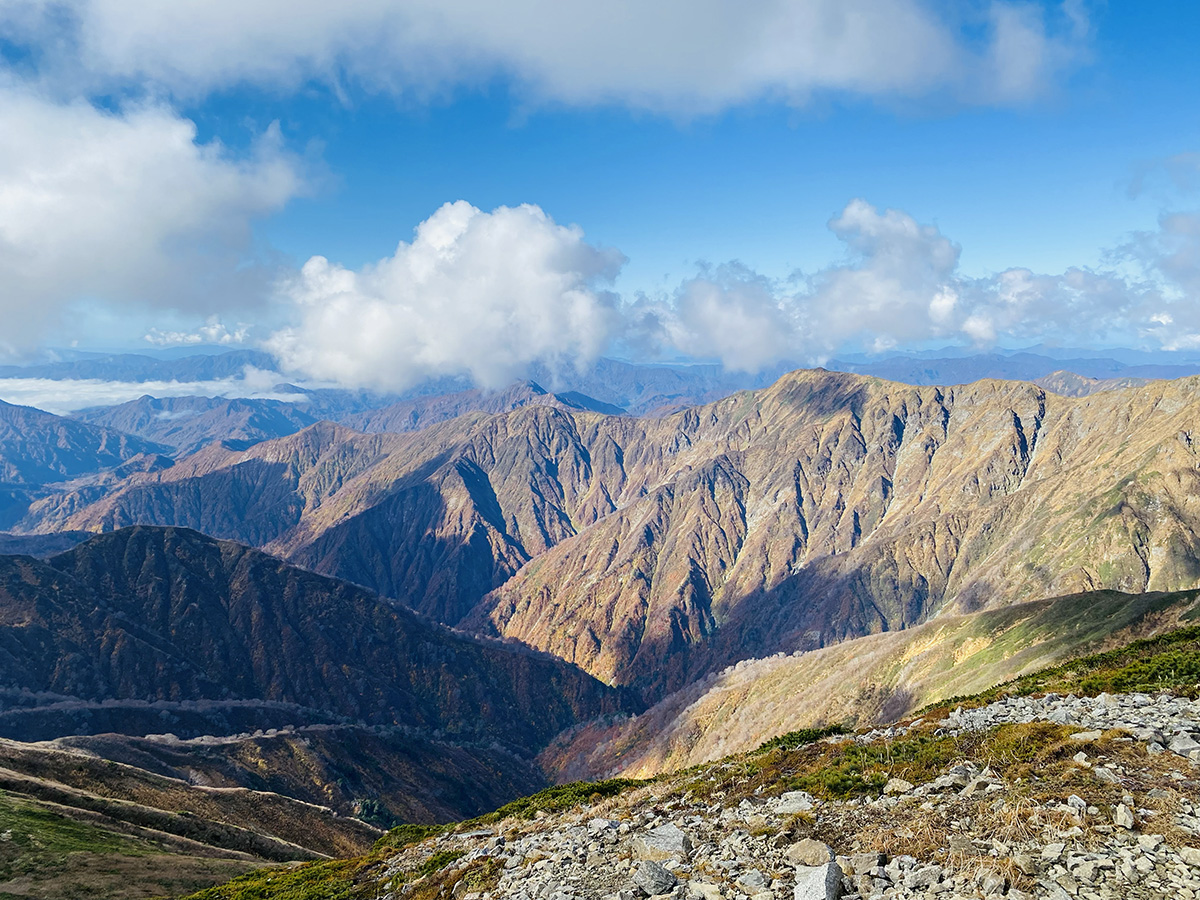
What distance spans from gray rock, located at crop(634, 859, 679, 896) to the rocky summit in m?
0.04

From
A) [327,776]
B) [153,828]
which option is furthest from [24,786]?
[327,776]

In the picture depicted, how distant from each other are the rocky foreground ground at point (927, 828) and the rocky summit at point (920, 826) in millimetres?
54

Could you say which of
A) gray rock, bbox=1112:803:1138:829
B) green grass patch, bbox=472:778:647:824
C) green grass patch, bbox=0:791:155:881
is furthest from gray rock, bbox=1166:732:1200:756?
green grass patch, bbox=0:791:155:881

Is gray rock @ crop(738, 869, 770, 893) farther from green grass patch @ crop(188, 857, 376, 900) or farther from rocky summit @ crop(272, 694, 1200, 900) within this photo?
green grass patch @ crop(188, 857, 376, 900)

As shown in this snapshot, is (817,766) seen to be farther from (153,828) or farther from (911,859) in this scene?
(153,828)

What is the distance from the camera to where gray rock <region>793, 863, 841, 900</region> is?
509 inches

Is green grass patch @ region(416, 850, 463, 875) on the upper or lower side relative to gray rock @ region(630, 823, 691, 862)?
lower

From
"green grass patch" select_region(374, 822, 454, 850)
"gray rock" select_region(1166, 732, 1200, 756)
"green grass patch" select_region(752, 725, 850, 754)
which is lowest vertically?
"green grass patch" select_region(374, 822, 454, 850)

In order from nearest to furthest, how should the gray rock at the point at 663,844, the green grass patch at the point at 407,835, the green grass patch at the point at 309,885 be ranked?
1. the gray rock at the point at 663,844
2. the green grass patch at the point at 309,885
3. the green grass patch at the point at 407,835

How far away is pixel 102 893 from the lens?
123ft

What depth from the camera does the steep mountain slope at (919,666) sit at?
94750mm

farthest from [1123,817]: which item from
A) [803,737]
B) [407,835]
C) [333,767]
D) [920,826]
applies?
[333,767]

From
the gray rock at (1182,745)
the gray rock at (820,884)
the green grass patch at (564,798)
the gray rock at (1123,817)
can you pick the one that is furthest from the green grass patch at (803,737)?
the gray rock at (1123,817)

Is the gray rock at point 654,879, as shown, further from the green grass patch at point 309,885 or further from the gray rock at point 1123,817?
the green grass patch at point 309,885
